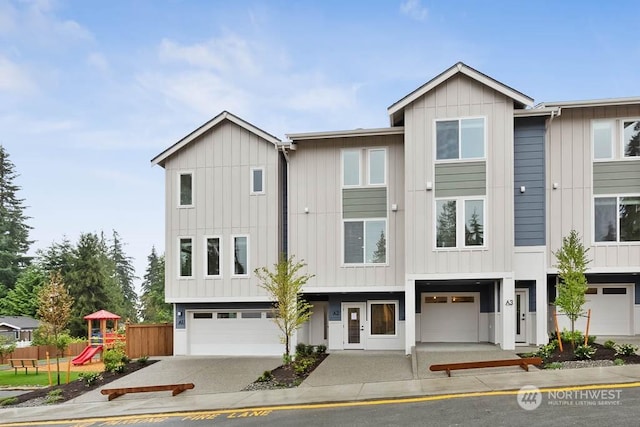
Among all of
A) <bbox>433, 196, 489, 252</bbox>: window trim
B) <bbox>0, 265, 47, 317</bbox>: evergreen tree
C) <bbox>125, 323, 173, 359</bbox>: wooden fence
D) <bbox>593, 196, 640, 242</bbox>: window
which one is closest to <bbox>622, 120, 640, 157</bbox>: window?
<bbox>593, 196, 640, 242</bbox>: window

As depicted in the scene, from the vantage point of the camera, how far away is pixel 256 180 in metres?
20.9

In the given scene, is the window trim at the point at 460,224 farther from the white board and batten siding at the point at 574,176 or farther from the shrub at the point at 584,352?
the shrub at the point at 584,352

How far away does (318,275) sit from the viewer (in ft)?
65.4

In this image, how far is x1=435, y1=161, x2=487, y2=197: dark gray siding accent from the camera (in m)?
17.8

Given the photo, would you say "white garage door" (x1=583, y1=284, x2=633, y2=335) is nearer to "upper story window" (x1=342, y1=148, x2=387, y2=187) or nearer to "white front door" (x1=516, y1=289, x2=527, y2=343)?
"white front door" (x1=516, y1=289, x2=527, y2=343)

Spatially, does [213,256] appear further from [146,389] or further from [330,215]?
[146,389]

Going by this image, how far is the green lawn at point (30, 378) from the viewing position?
63.6 ft

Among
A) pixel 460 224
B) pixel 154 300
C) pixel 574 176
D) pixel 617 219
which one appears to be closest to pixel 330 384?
pixel 460 224

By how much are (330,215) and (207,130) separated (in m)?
6.04

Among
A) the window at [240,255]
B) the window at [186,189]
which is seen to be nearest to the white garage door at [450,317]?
the window at [240,255]

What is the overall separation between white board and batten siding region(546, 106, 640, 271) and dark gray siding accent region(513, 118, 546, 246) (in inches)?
27.5

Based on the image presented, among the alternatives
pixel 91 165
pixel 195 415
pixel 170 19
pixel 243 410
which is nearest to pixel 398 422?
pixel 243 410

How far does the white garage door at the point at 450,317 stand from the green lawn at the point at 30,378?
13.3 metres

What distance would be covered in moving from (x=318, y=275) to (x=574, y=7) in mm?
14138
